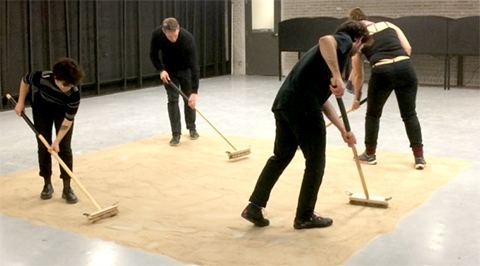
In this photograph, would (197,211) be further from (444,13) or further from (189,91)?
(444,13)

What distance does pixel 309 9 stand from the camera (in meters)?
11.7

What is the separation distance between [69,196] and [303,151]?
1765 mm

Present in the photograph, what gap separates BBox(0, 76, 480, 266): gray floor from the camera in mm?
3143

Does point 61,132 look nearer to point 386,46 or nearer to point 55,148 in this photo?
point 55,148

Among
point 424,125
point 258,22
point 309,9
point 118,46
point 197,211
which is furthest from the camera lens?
point 258,22

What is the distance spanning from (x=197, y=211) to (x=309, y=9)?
28.0 feet

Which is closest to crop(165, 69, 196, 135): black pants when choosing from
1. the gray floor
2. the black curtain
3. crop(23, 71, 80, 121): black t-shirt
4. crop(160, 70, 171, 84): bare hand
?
crop(160, 70, 171, 84): bare hand

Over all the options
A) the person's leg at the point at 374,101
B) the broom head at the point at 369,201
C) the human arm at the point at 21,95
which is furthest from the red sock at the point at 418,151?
the human arm at the point at 21,95

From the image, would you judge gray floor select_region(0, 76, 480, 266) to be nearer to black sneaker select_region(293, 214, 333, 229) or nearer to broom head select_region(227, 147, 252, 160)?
black sneaker select_region(293, 214, 333, 229)

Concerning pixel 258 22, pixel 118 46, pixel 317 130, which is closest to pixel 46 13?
pixel 118 46

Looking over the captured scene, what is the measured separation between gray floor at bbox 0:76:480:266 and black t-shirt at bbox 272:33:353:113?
0.87m

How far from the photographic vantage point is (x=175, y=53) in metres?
5.89

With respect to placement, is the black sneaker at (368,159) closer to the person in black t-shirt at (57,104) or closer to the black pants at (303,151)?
the black pants at (303,151)

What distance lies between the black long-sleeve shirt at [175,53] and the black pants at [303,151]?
8.74 ft
